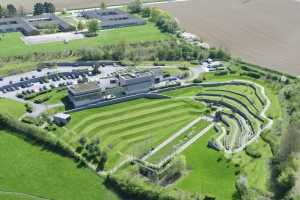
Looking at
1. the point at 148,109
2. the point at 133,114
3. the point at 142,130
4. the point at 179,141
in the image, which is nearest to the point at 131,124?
the point at 142,130

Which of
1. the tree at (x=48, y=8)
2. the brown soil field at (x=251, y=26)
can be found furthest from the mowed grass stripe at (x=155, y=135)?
the tree at (x=48, y=8)

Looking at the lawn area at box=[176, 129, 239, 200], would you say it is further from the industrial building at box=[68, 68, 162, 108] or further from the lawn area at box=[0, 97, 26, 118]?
the lawn area at box=[0, 97, 26, 118]

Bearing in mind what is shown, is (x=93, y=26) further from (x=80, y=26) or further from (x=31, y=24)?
(x=31, y=24)

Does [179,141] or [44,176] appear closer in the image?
[44,176]

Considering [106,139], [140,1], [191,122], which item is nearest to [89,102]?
[106,139]

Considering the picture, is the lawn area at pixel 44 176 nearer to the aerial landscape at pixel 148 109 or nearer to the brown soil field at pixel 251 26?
the aerial landscape at pixel 148 109

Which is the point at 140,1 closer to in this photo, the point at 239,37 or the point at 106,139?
the point at 239,37
